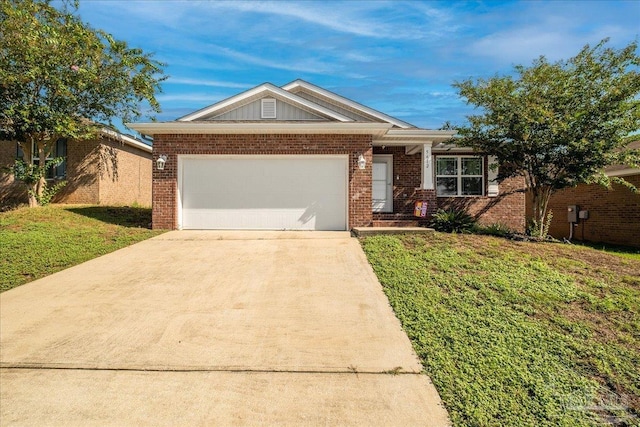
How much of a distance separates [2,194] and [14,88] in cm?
487

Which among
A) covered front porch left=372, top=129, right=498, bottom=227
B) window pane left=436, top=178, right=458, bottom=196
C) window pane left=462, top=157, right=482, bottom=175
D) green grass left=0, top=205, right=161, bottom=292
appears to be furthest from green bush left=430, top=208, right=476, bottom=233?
green grass left=0, top=205, right=161, bottom=292

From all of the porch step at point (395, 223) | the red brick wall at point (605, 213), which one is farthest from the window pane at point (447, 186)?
the red brick wall at point (605, 213)

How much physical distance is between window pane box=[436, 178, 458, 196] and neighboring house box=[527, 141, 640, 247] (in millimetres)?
4644

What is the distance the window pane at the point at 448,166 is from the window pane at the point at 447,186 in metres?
0.25

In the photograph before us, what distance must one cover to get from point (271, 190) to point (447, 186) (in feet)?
21.8

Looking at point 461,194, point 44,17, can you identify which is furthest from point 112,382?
point 44,17

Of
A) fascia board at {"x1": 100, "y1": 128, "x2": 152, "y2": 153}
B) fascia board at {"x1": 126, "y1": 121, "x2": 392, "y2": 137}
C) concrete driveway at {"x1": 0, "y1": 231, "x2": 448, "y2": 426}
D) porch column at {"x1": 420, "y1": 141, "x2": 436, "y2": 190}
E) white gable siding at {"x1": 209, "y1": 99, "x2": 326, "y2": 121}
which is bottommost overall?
concrete driveway at {"x1": 0, "y1": 231, "x2": 448, "y2": 426}

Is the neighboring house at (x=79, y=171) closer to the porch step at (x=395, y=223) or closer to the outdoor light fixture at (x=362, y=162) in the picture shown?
the outdoor light fixture at (x=362, y=162)

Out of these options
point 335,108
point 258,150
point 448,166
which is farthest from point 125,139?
point 448,166

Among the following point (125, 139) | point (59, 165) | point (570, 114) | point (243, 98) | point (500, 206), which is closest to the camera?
point (570, 114)

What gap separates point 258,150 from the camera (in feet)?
37.7

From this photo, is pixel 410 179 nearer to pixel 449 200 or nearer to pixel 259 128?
pixel 449 200

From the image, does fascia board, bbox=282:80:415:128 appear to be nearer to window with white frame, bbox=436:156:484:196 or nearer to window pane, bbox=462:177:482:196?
window with white frame, bbox=436:156:484:196

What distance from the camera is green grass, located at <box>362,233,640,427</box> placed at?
11.9 feet
